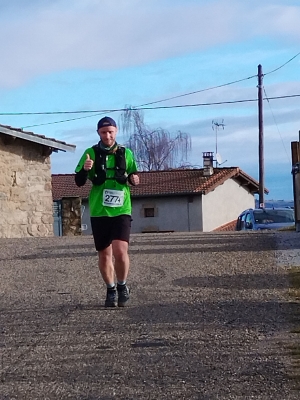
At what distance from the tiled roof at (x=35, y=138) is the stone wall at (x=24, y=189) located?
14.2 inches

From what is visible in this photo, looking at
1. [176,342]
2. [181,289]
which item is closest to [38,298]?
[181,289]

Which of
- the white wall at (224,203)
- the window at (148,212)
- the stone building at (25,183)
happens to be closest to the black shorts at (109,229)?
the stone building at (25,183)

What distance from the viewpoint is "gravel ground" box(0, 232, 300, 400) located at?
485 cm

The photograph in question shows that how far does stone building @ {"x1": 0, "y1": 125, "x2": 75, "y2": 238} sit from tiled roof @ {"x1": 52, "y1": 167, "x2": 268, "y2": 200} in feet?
66.4

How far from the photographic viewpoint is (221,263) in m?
10.9

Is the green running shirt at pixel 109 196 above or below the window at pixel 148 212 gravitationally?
below

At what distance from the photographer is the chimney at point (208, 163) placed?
149 feet

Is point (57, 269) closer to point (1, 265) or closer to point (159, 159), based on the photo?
point (1, 265)

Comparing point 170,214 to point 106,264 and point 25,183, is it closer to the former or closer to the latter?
point 25,183

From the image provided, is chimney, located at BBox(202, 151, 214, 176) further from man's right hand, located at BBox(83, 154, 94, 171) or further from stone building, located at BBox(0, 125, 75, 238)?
man's right hand, located at BBox(83, 154, 94, 171)

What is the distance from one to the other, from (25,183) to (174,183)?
24.3 metres

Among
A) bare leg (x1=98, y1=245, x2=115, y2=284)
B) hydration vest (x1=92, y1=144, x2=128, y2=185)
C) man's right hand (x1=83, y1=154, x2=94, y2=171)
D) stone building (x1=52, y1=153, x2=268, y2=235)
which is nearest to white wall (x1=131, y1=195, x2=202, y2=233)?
stone building (x1=52, y1=153, x2=268, y2=235)

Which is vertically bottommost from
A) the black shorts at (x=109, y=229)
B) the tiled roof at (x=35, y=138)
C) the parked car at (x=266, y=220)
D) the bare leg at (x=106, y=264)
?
the bare leg at (x=106, y=264)

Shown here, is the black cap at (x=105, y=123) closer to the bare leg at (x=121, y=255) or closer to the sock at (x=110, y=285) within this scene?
the bare leg at (x=121, y=255)
